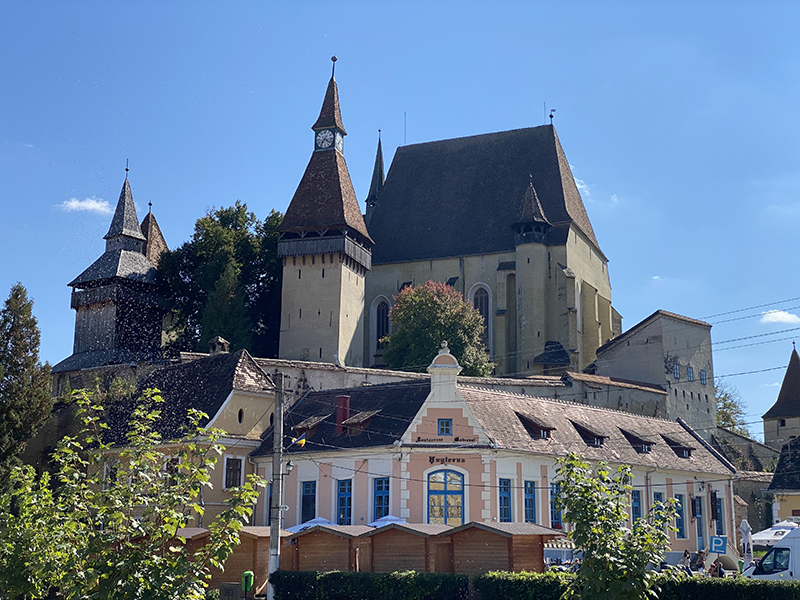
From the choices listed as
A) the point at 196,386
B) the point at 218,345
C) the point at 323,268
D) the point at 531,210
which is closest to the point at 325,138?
the point at 323,268

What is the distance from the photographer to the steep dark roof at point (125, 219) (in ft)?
219

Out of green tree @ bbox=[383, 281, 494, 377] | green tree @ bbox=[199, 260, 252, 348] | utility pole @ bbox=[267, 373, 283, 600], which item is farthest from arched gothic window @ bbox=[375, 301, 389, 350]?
utility pole @ bbox=[267, 373, 283, 600]

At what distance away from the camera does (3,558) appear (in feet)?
60.4

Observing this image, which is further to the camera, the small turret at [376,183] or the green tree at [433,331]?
the small turret at [376,183]

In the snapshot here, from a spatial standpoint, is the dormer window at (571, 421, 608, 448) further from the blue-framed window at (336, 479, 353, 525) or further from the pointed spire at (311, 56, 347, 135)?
the pointed spire at (311, 56, 347, 135)

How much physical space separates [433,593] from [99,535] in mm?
12613

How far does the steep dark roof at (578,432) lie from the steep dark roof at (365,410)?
2121 mm

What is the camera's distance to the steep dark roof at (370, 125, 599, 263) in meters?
69.2

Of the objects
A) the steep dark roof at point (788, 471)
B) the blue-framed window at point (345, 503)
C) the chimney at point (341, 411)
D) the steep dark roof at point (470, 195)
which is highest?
the steep dark roof at point (470, 195)

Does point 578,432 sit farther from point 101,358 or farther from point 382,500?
point 101,358

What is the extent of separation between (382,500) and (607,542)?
67.0 ft

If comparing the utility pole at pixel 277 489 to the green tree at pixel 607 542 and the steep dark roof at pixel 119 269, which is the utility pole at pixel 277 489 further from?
the steep dark roof at pixel 119 269

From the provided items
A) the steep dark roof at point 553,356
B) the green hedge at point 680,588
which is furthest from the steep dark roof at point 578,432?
the steep dark roof at point 553,356

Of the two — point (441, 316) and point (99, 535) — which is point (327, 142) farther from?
point (99, 535)
